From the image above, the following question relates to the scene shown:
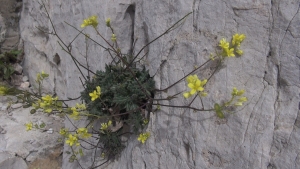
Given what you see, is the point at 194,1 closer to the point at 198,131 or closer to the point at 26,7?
the point at 198,131

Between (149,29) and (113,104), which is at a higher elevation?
(149,29)

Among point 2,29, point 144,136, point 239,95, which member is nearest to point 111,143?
point 144,136

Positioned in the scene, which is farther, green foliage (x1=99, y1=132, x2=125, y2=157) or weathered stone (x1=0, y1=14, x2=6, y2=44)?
weathered stone (x1=0, y1=14, x2=6, y2=44)

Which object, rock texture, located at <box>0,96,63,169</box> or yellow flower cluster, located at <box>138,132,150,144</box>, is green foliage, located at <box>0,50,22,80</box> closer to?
rock texture, located at <box>0,96,63,169</box>

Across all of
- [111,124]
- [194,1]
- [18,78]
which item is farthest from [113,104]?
[18,78]

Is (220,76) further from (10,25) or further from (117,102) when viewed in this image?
(10,25)

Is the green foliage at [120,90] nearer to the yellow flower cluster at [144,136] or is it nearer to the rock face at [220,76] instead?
the rock face at [220,76]

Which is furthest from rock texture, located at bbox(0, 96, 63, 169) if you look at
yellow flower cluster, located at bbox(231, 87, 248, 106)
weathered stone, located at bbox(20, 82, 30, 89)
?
yellow flower cluster, located at bbox(231, 87, 248, 106)
